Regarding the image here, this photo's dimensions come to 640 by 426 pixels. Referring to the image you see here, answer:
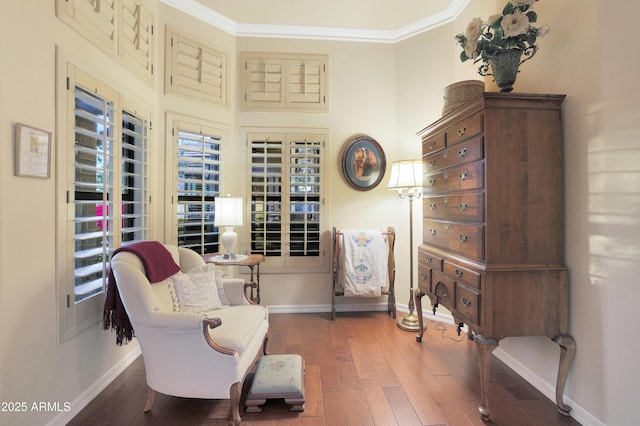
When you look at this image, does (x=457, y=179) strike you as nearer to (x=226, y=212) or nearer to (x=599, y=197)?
(x=599, y=197)

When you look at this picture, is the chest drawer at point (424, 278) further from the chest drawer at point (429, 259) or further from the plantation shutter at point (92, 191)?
the plantation shutter at point (92, 191)

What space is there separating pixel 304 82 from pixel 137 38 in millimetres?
1787

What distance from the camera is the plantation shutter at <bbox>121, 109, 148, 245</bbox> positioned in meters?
2.59

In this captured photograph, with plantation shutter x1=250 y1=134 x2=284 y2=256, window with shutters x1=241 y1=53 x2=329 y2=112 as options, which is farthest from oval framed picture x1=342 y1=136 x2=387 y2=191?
plantation shutter x1=250 y1=134 x2=284 y2=256

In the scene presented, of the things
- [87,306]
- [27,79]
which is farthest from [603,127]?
[87,306]

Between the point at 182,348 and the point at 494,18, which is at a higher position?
the point at 494,18

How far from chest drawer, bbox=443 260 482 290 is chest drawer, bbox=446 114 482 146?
872 mm

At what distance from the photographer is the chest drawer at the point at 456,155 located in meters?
1.90

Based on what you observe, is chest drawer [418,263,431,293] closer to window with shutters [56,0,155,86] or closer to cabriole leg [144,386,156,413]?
cabriole leg [144,386,156,413]

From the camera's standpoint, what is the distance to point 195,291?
227cm

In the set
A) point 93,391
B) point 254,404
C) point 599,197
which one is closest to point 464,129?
point 599,197

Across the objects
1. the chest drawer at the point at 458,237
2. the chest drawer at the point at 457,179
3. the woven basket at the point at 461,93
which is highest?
the woven basket at the point at 461,93

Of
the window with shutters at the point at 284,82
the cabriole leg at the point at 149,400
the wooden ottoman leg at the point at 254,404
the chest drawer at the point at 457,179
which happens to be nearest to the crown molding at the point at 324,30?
the window with shutters at the point at 284,82

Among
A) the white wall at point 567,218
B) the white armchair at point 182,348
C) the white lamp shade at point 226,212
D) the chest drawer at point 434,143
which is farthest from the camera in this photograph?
the white lamp shade at point 226,212
